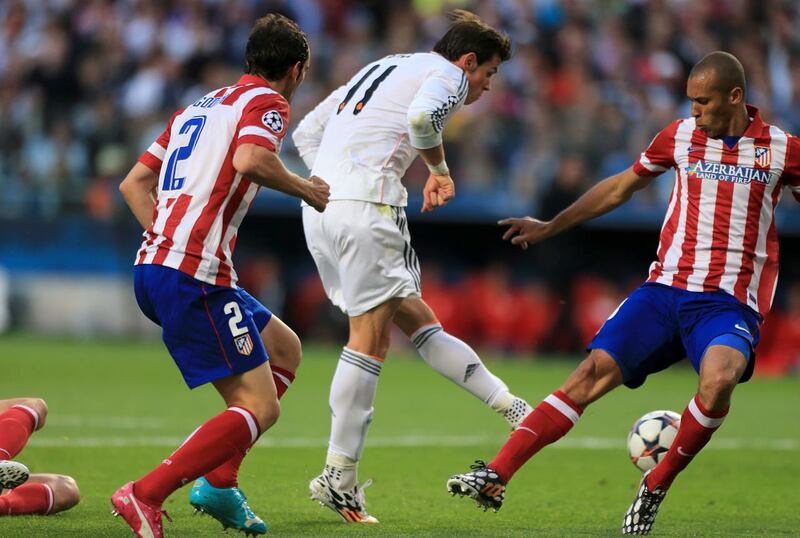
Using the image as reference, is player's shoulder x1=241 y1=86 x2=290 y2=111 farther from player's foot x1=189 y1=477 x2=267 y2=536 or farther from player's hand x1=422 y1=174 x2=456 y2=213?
player's foot x1=189 y1=477 x2=267 y2=536

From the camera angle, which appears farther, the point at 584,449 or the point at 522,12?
the point at 522,12

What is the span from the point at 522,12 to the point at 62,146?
7.11 metres

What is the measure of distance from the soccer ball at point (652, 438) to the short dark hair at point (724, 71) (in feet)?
6.12

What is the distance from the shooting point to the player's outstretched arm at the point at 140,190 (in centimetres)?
577

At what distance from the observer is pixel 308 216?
6.68m

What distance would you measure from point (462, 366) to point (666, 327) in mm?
1215

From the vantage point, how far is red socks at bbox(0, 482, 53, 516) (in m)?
6.03

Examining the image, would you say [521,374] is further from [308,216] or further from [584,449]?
[308,216]

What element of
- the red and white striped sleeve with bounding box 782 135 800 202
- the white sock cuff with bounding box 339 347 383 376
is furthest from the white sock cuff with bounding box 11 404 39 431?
the red and white striped sleeve with bounding box 782 135 800 202

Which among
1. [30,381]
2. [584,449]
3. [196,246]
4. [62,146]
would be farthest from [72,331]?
[196,246]

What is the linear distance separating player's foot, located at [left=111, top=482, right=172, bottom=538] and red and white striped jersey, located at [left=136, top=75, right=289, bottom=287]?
92 centimetres

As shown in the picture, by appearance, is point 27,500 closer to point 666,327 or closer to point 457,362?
point 457,362

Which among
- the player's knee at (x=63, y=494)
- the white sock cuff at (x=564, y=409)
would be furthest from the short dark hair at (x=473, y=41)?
the player's knee at (x=63, y=494)

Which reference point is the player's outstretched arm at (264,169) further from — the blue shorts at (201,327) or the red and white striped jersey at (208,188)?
the blue shorts at (201,327)
